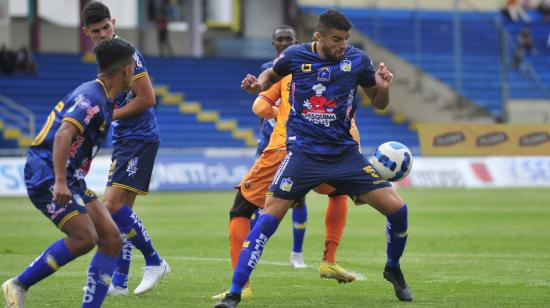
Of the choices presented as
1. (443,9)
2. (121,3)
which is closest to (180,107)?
(121,3)

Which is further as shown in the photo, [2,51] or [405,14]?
[405,14]

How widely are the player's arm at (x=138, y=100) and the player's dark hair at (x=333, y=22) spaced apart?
5.61 ft

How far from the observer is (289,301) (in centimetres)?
983

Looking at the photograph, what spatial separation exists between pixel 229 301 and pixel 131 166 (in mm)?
2042

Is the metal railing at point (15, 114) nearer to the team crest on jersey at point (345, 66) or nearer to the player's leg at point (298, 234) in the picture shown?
the player's leg at point (298, 234)

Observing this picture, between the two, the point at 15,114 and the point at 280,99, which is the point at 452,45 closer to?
the point at 15,114

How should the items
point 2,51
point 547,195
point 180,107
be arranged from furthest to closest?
point 180,107 → point 2,51 → point 547,195

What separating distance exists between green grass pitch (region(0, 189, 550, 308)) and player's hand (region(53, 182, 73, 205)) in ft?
6.41

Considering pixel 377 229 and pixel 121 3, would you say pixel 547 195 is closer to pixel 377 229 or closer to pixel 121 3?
pixel 377 229

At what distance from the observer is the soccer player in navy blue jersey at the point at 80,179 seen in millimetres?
8008

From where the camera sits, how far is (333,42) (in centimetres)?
941

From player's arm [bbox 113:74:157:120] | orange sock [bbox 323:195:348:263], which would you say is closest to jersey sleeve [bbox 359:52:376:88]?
player's arm [bbox 113:74:157:120]

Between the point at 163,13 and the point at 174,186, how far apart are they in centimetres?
1490

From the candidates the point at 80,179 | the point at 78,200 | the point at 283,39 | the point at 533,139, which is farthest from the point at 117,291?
the point at 533,139
